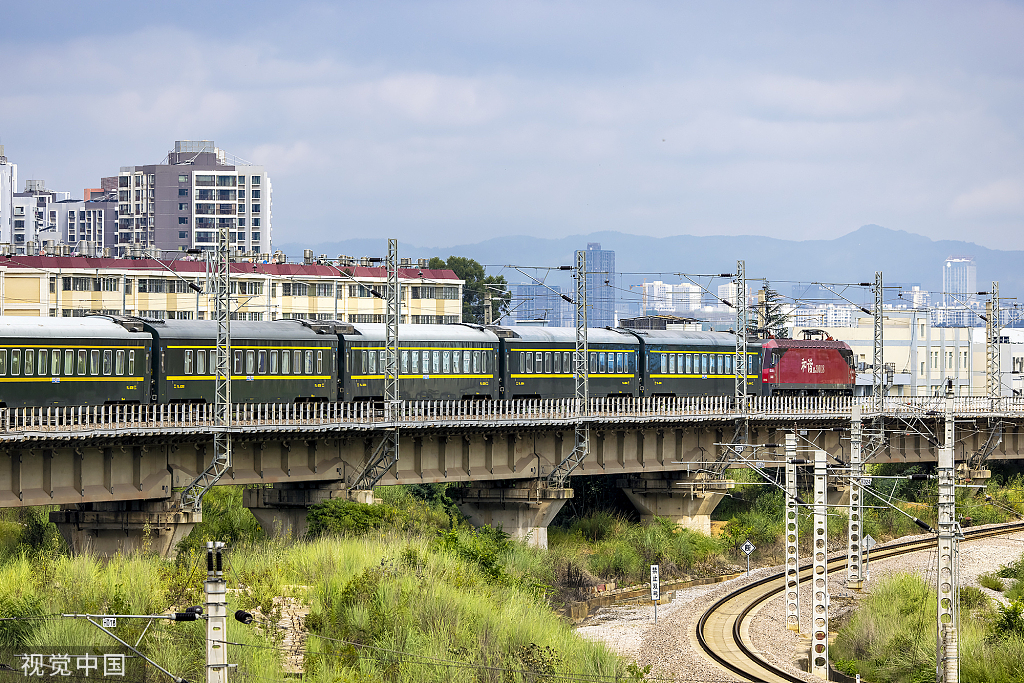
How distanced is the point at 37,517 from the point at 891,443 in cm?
5250

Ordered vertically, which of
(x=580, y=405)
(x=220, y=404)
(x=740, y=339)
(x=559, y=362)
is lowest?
(x=580, y=405)

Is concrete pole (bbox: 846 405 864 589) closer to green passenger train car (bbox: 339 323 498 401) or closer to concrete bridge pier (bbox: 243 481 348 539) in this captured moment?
green passenger train car (bbox: 339 323 498 401)

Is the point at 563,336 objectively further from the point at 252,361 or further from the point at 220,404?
the point at 220,404

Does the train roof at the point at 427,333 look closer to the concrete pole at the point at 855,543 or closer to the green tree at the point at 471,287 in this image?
the concrete pole at the point at 855,543

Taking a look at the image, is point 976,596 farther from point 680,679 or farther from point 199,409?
point 199,409

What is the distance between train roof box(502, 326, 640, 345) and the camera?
66000 millimetres

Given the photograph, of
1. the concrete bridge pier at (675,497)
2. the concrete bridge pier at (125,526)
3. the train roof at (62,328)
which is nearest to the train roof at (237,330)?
the train roof at (62,328)

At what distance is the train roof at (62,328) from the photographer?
152ft

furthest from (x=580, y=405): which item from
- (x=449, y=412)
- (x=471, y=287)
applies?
(x=471, y=287)

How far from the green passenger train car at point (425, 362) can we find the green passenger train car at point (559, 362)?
50.3 inches

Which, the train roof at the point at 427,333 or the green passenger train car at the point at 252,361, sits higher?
the train roof at the point at 427,333

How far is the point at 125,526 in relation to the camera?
166ft

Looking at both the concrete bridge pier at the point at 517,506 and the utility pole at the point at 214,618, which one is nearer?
the utility pole at the point at 214,618

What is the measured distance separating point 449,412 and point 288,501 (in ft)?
30.6
